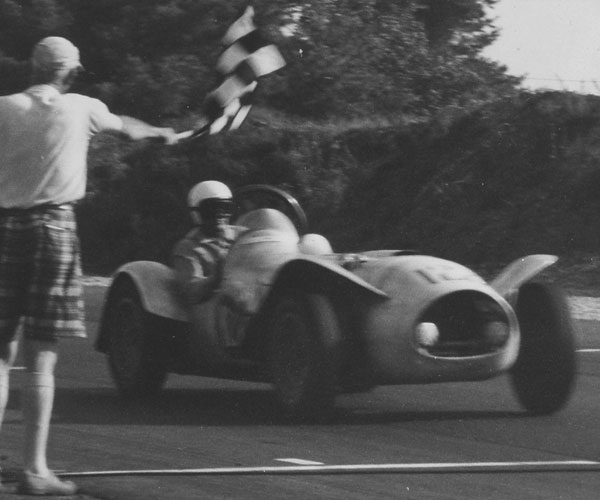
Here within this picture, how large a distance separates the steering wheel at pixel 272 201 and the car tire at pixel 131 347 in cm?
105

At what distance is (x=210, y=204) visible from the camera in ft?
33.7

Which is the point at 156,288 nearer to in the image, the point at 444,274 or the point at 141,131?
the point at 444,274

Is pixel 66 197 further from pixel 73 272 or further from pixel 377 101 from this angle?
pixel 377 101

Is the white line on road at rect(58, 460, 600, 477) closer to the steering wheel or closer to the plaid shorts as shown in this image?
the plaid shorts

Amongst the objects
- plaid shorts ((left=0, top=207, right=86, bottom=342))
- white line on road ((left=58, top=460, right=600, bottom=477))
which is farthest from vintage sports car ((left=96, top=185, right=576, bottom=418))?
plaid shorts ((left=0, top=207, right=86, bottom=342))

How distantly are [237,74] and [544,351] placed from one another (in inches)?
106

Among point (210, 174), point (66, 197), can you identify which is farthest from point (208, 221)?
point (210, 174)

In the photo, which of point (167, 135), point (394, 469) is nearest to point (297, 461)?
point (394, 469)

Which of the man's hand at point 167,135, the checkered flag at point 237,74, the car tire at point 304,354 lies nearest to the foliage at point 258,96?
the car tire at point 304,354

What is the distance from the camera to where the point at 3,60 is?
39094 mm

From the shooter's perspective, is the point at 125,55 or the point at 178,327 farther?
the point at 125,55

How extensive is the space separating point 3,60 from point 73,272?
34.1 m

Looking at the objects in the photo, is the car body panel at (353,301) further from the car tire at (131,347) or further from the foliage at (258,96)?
the foliage at (258,96)

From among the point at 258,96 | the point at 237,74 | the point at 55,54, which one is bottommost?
the point at 258,96
